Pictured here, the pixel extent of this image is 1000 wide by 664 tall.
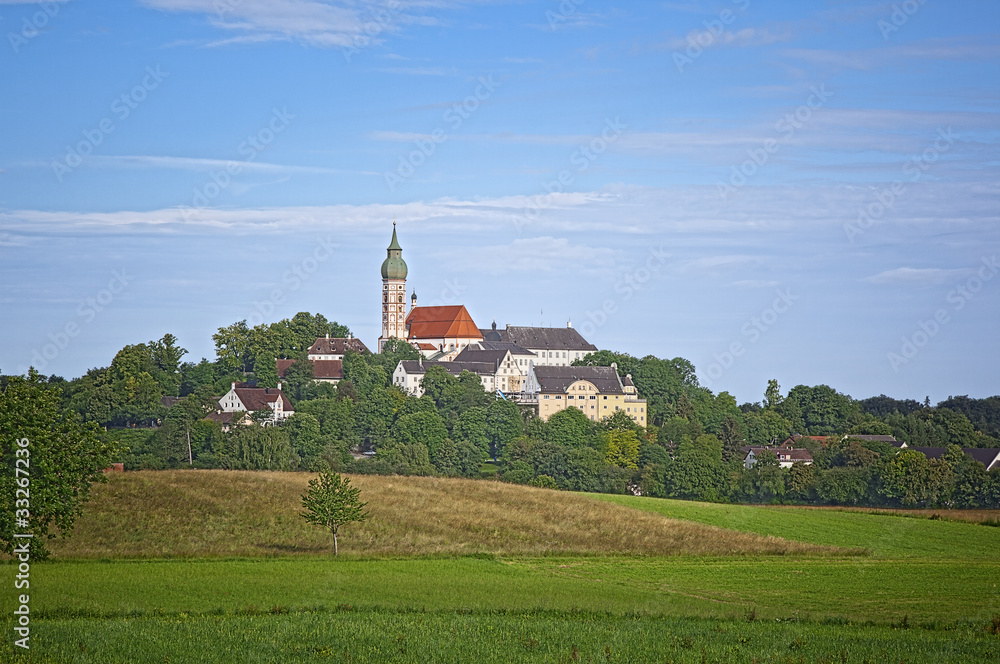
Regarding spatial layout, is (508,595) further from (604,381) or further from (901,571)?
(604,381)

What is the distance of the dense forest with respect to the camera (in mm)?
101938

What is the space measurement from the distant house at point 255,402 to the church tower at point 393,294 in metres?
53.5

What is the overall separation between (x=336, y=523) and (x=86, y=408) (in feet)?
293

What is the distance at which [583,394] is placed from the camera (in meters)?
147

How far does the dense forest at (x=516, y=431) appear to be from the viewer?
102 meters

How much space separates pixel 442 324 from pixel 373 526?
454 ft

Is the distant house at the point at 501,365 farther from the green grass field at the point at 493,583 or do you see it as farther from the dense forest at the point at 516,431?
the green grass field at the point at 493,583

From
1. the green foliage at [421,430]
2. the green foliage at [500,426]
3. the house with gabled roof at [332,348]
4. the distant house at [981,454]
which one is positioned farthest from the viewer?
the house with gabled roof at [332,348]

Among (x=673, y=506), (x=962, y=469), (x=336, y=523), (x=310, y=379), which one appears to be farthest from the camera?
(x=310, y=379)

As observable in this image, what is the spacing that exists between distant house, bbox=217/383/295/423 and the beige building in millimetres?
32336

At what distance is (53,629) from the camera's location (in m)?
25.2

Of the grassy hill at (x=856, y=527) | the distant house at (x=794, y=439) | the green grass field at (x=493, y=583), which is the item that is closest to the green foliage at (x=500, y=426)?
the distant house at (x=794, y=439)

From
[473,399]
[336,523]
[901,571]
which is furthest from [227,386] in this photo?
[901,571]

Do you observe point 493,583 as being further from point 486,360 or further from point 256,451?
point 486,360
